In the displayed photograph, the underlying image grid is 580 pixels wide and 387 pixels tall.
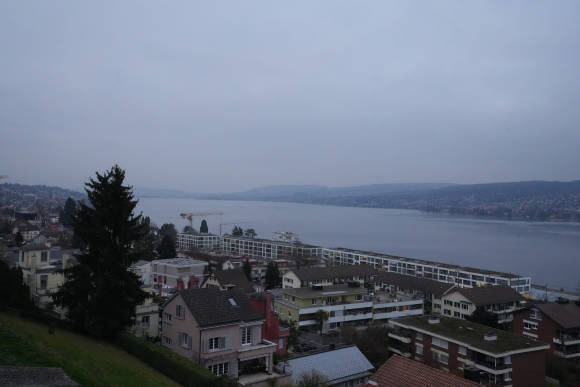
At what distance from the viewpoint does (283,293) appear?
21.6 metres

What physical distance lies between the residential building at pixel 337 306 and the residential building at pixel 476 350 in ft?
15.5

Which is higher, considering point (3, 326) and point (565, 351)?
point (3, 326)

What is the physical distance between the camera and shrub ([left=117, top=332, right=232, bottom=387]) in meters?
8.44

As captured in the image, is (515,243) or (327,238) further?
(327,238)

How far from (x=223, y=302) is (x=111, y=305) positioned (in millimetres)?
2618

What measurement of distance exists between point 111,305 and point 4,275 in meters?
2.65

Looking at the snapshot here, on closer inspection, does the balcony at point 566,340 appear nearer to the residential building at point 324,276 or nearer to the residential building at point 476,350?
the residential building at point 476,350

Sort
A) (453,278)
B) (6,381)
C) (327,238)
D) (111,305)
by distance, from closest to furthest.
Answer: (6,381)
(111,305)
(453,278)
(327,238)

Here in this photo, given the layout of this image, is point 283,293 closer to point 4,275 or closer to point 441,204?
point 4,275

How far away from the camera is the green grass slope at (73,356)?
21.1 feet

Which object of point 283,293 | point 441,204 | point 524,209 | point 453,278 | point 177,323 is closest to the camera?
point 177,323

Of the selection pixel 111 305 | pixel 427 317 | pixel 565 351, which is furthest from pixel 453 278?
pixel 111 305

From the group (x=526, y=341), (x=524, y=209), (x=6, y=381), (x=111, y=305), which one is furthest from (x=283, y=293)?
(x=524, y=209)

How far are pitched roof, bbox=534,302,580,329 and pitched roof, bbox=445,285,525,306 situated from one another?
374 cm
